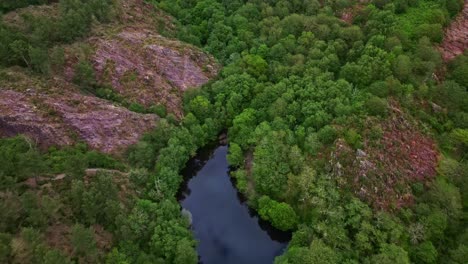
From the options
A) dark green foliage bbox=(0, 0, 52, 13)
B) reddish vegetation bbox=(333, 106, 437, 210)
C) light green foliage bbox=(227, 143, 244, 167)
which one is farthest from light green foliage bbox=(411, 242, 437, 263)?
dark green foliage bbox=(0, 0, 52, 13)

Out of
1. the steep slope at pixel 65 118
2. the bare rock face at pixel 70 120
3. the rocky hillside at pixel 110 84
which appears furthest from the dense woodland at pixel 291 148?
the steep slope at pixel 65 118

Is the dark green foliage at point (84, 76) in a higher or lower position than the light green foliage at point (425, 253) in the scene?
higher

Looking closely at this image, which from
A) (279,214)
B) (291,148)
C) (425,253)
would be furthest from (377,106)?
(279,214)

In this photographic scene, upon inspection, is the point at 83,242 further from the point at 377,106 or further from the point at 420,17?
the point at 420,17

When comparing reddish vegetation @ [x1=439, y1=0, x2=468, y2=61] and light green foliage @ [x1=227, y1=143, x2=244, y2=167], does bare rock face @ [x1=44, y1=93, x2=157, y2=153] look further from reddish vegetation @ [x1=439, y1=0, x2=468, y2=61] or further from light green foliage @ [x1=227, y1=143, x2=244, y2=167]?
reddish vegetation @ [x1=439, y1=0, x2=468, y2=61]

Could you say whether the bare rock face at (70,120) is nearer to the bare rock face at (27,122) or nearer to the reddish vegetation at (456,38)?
the bare rock face at (27,122)

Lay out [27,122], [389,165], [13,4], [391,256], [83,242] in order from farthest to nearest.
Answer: [13,4] → [27,122] → [389,165] → [391,256] → [83,242]
